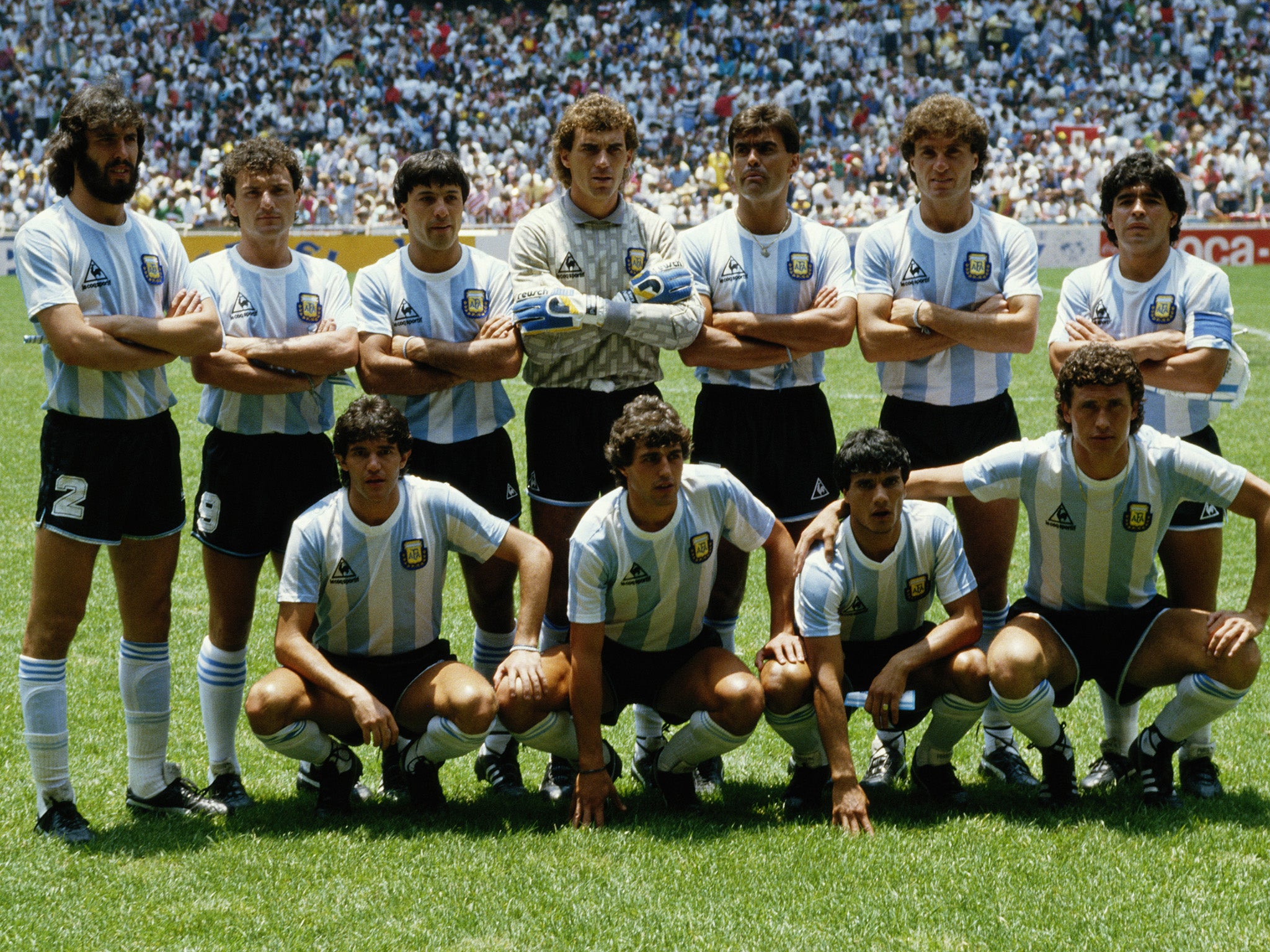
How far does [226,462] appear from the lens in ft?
15.2

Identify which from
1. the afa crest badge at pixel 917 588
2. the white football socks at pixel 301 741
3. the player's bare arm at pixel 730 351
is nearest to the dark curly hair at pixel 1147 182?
the player's bare arm at pixel 730 351

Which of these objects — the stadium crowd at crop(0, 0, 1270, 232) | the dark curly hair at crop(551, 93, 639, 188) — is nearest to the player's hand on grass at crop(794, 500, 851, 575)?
the dark curly hair at crop(551, 93, 639, 188)

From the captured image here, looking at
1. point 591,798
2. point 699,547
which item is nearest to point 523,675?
point 591,798

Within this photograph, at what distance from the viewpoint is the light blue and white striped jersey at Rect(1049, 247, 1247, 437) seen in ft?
15.2

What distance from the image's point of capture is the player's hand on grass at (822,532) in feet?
14.6

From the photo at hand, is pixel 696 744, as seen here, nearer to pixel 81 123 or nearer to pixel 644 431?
pixel 644 431

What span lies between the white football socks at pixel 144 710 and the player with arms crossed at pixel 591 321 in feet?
4.36

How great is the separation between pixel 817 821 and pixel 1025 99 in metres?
33.5

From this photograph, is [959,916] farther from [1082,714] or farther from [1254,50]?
[1254,50]

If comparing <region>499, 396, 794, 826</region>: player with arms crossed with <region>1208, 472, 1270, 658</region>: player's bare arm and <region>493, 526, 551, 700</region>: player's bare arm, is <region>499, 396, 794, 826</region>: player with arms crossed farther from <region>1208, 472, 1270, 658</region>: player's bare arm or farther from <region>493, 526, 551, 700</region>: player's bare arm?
<region>1208, 472, 1270, 658</region>: player's bare arm

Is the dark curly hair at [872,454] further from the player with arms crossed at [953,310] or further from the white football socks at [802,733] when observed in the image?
the white football socks at [802,733]

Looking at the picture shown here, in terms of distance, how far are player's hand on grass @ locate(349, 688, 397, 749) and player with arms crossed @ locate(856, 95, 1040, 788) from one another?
5.76 feet

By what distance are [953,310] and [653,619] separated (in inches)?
61.2

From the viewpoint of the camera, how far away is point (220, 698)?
4664mm
